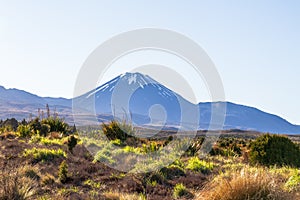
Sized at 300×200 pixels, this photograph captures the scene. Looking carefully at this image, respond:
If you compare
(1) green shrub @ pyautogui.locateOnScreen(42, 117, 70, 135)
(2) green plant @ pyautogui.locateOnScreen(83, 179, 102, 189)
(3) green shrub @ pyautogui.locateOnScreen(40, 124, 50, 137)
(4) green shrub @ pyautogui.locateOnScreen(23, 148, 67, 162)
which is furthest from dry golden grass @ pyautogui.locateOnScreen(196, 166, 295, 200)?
(1) green shrub @ pyautogui.locateOnScreen(42, 117, 70, 135)

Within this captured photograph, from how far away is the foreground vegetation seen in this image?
8.04 meters

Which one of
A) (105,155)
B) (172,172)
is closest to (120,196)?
(172,172)

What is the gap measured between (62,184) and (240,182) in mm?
4804

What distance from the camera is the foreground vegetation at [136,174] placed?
8.04m

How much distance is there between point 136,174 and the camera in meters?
12.1

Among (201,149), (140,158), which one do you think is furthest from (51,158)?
(201,149)

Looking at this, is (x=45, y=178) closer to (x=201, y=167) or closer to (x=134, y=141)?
(x=201, y=167)

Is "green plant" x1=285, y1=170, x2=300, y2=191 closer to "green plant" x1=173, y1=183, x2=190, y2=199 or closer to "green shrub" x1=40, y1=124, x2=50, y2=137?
"green plant" x1=173, y1=183, x2=190, y2=199

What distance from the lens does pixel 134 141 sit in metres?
20.1

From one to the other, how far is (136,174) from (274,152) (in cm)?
561

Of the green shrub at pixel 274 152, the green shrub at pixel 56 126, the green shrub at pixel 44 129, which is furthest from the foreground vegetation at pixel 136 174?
the green shrub at pixel 56 126

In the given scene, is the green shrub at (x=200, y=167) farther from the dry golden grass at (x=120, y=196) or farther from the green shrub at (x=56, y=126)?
the green shrub at (x=56, y=126)

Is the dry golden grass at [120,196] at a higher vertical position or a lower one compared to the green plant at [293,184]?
lower

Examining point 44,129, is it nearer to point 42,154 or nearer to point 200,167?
point 42,154
